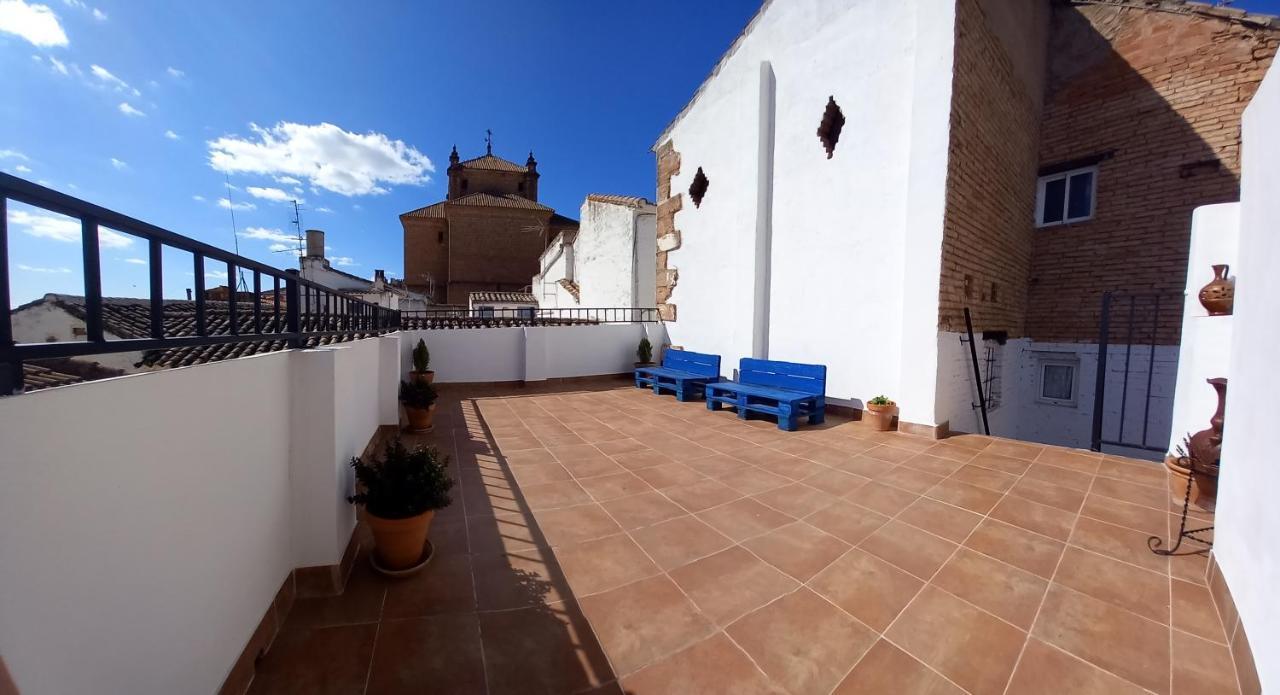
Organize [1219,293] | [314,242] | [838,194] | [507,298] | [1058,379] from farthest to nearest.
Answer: [507,298], [314,242], [1058,379], [838,194], [1219,293]

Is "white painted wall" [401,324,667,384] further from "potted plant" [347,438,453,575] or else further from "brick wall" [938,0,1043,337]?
"brick wall" [938,0,1043,337]

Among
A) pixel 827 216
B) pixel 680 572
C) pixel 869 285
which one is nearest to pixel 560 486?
pixel 680 572

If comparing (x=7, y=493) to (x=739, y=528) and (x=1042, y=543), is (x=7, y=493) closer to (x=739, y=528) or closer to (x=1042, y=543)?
(x=739, y=528)

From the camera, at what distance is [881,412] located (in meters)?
5.26

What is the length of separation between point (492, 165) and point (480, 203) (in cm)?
540

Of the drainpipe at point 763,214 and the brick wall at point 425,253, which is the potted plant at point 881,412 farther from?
the brick wall at point 425,253

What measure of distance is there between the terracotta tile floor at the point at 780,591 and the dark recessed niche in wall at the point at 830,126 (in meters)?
4.56

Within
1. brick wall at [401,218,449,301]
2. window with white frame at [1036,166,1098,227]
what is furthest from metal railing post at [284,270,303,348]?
brick wall at [401,218,449,301]

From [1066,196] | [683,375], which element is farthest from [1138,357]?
[683,375]

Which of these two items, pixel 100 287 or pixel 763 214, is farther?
pixel 763 214

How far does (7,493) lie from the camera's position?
863 millimetres

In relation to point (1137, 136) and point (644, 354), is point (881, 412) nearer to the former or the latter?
point (644, 354)

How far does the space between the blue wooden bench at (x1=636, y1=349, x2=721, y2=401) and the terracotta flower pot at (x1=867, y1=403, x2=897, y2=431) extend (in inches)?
100

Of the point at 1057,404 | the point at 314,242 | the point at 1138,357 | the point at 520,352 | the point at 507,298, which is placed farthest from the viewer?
the point at 507,298
